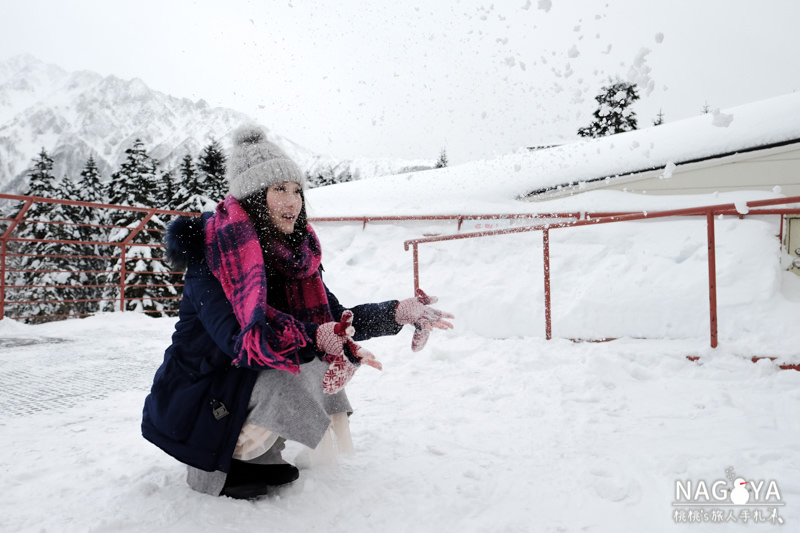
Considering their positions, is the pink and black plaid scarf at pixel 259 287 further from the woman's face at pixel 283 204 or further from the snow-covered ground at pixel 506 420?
the snow-covered ground at pixel 506 420

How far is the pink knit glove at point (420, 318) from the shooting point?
1704 mm

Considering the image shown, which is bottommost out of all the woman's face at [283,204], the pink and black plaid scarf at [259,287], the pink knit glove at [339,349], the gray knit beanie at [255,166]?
the pink knit glove at [339,349]

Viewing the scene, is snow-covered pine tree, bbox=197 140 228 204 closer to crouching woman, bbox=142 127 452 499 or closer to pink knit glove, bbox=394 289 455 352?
crouching woman, bbox=142 127 452 499

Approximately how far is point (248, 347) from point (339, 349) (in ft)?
0.83

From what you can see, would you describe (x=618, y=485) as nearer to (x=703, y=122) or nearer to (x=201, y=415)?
(x=201, y=415)

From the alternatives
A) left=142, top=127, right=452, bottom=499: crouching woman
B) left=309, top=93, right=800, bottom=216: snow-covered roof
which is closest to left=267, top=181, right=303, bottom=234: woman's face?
left=142, top=127, right=452, bottom=499: crouching woman

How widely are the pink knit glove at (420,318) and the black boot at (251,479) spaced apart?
2.12 ft

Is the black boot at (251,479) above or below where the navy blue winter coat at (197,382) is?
below

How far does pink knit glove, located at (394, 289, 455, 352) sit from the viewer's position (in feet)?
5.59

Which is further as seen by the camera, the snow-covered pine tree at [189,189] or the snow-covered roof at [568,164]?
the snow-covered pine tree at [189,189]

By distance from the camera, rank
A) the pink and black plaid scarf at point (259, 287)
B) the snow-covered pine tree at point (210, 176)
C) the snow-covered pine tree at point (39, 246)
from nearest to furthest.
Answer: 1. the pink and black plaid scarf at point (259, 287)
2. the snow-covered pine tree at point (210, 176)
3. the snow-covered pine tree at point (39, 246)

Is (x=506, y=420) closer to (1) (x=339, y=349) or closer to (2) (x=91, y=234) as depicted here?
(1) (x=339, y=349)

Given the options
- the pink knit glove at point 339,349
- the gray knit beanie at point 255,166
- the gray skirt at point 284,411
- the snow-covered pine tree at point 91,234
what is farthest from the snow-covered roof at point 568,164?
the snow-covered pine tree at point 91,234

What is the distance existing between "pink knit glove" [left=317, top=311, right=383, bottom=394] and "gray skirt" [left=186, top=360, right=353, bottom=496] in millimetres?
215
